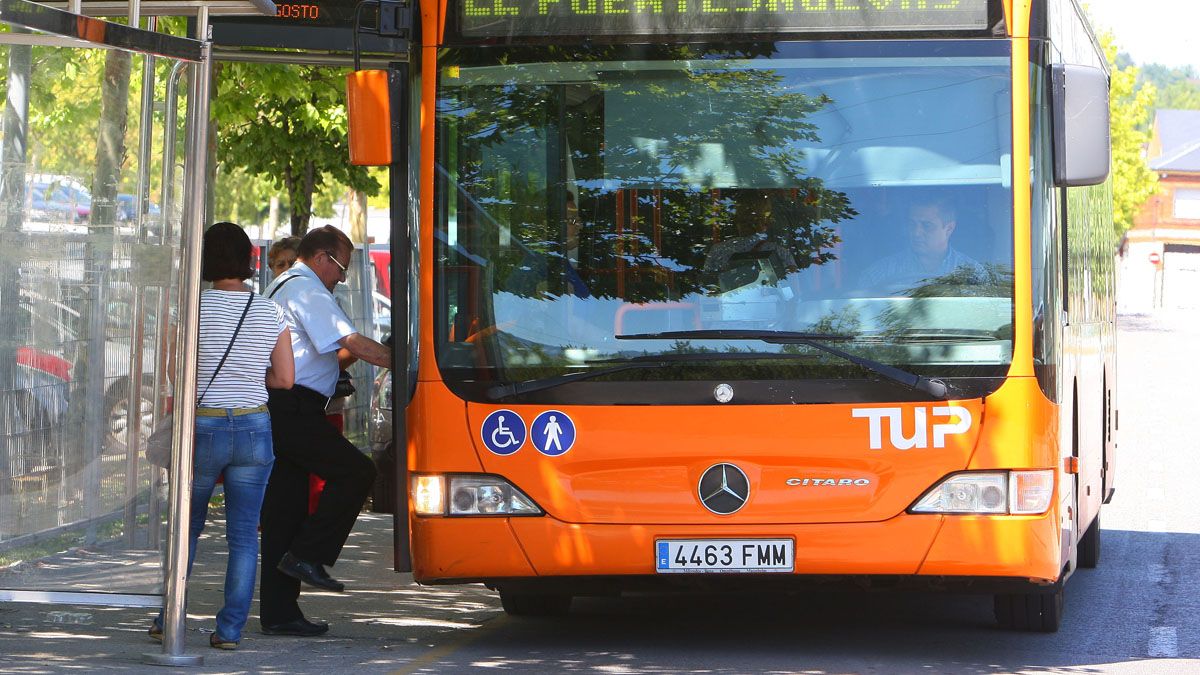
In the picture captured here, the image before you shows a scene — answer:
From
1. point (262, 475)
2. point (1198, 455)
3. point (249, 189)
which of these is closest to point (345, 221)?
point (249, 189)

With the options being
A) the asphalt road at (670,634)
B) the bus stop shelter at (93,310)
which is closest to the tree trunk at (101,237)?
the bus stop shelter at (93,310)

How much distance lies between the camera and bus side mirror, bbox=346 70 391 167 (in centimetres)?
750

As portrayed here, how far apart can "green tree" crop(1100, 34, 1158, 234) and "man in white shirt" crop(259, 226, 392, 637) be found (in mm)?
56498

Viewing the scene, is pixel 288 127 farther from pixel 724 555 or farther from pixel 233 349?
pixel 724 555

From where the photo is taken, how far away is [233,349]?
756 cm

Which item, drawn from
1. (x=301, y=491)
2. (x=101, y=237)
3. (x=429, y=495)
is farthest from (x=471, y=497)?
(x=101, y=237)

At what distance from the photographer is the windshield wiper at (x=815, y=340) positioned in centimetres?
722

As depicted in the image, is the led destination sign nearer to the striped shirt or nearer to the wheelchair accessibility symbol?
the striped shirt

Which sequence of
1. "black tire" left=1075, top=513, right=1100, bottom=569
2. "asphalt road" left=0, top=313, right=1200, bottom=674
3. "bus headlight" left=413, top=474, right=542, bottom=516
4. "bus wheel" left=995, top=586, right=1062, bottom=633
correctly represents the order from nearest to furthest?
"bus headlight" left=413, top=474, right=542, bottom=516 < "asphalt road" left=0, top=313, right=1200, bottom=674 < "bus wheel" left=995, top=586, right=1062, bottom=633 < "black tire" left=1075, top=513, right=1100, bottom=569

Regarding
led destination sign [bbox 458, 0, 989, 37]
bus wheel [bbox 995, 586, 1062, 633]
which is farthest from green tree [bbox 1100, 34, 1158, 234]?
led destination sign [bbox 458, 0, 989, 37]

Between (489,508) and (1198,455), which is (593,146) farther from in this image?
(1198,455)

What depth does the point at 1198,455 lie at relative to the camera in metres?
19.8

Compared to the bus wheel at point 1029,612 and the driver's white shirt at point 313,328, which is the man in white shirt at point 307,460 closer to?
the driver's white shirt at point 313,328

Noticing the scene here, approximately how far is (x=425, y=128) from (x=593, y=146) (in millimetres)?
696
